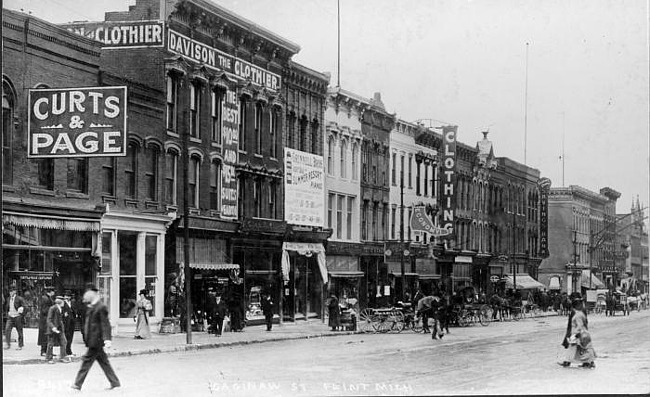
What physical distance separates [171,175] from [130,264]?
412 cm

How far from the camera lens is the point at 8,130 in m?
27.1

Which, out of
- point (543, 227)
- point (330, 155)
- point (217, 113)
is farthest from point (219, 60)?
point (543, 227)

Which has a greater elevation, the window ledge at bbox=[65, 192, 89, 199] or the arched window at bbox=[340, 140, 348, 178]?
the arched window at bbox=[340, 140, 348, 178]

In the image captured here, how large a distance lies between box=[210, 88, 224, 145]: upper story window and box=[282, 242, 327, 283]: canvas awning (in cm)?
763

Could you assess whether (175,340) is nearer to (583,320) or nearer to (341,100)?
(583,320)

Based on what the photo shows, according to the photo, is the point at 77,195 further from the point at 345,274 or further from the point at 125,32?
the point at 345,274

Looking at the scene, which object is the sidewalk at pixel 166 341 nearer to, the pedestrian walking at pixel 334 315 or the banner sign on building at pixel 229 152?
the pedestrian walking at pixel 334 315

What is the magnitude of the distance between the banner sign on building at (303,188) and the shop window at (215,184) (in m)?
6.19

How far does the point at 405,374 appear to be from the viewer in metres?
21.1

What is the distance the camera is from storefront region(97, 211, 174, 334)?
3222 cm

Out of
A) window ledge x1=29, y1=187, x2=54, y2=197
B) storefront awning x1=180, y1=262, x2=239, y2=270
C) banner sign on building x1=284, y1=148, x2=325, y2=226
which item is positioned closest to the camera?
window ledge x1=29, y1=187, x2=54, y2=197

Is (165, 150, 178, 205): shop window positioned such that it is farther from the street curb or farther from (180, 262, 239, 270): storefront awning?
the street curb

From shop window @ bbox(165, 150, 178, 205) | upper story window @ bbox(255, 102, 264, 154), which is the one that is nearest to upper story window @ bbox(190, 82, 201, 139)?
shop window @ bbox(165, 150, 178, 205)

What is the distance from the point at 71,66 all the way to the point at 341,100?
73.5 ft
